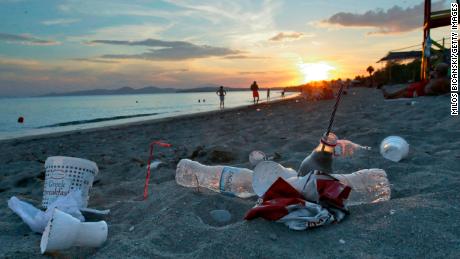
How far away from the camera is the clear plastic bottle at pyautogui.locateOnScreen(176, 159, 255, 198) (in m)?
3.21

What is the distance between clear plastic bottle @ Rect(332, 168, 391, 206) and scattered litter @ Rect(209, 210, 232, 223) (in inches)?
33.8

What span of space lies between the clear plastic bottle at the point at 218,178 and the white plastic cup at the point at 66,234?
1.11m

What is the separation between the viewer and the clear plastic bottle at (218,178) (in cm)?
321

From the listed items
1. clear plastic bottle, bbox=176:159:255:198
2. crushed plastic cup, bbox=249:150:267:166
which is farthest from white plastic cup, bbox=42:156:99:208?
crushed plastic cup, bbox=249:150:267:166

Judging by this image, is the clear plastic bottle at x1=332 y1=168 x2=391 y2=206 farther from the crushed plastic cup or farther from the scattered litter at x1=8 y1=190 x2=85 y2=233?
the scattered litter at x1=8 y1=190 x2=85 y2=233

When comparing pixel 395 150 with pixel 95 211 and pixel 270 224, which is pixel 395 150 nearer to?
pixel 270 224

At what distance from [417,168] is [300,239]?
1.87 meters

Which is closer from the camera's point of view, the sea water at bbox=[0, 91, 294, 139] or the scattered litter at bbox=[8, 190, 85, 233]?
the scattered litter at bbox=[8, 190, 85, 233]

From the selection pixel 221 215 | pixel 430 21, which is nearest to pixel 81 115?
pixel 430 21

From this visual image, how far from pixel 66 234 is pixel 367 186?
2.24 metres

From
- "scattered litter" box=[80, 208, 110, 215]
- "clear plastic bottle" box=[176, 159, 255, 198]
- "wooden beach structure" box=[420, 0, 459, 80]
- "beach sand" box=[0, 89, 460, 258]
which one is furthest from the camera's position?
"wooden beach structure" box=[420, 0, 459, 80]

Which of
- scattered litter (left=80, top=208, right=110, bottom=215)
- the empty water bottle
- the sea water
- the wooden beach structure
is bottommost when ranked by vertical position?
the sea water

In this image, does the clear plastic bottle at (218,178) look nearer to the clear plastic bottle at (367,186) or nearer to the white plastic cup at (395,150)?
the clear plastic bottle at (367,186)

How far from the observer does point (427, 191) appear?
2748 mm
